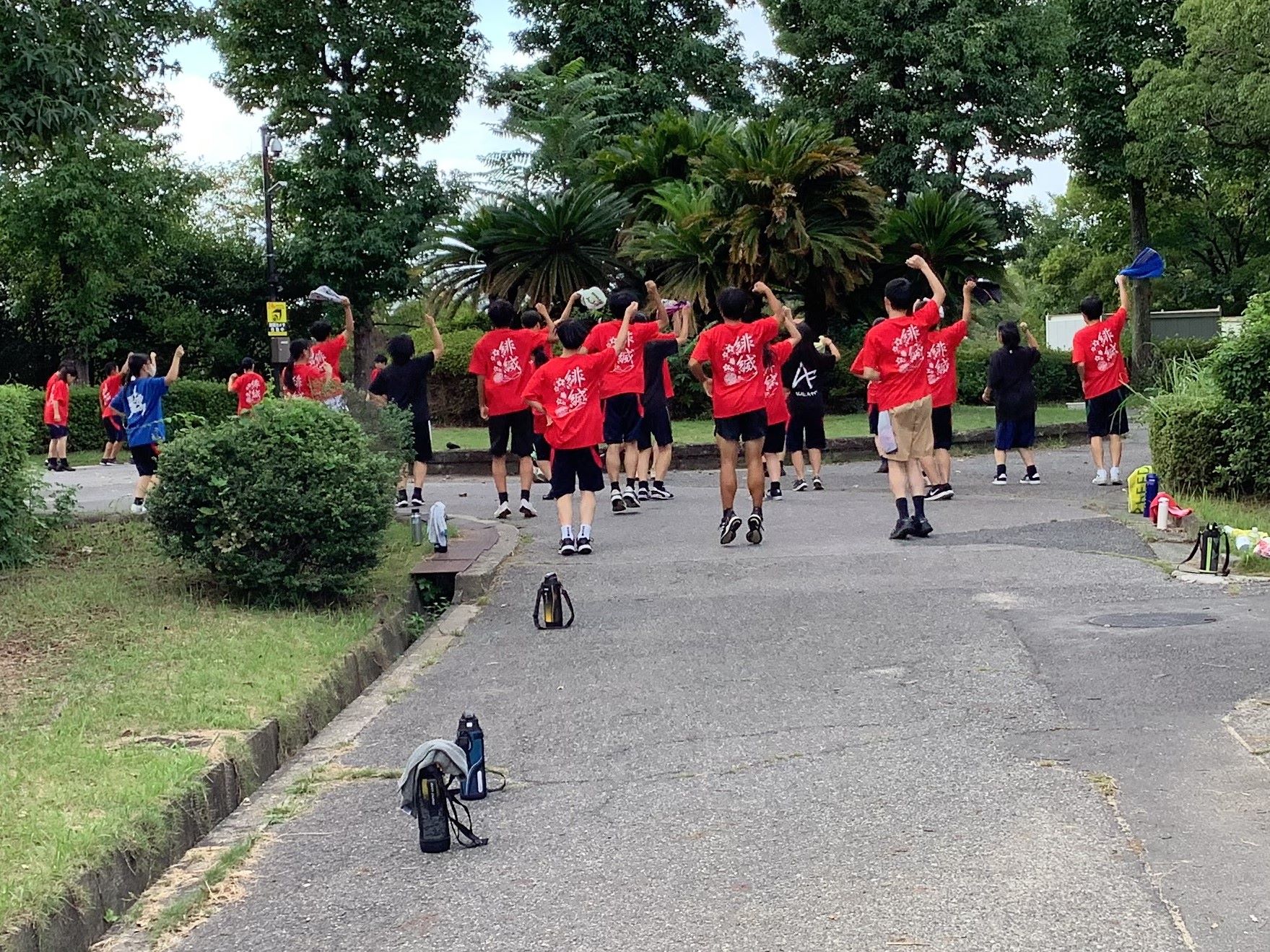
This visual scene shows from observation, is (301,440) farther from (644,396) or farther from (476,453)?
(476,453)

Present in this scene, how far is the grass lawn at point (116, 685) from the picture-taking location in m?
4.79

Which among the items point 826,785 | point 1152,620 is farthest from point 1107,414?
point 826,785

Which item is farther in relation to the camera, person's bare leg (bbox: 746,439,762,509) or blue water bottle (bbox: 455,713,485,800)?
person's bare leg (bbox: 746,439,762,509)

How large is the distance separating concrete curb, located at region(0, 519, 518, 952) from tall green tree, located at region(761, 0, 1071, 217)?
30.6 meters

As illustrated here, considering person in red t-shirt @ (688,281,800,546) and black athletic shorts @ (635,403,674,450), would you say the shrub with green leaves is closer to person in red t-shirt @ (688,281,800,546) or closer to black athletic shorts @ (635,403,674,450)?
person in red t-shirt @ (688,281,800,546)

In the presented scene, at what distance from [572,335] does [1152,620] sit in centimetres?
492

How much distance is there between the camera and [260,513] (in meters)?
8.95

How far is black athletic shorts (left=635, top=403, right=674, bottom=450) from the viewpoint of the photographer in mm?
15289

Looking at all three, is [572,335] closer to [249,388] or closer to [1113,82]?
[249,388]

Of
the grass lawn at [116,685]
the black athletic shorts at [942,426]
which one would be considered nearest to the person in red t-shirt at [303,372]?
the grass lawn at [116,685]

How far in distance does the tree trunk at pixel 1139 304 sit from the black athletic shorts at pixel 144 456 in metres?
25.7

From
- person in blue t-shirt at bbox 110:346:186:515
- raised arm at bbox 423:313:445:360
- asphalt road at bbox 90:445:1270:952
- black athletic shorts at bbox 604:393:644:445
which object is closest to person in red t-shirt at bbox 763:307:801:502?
black athletic shorts at bbox 604:393:644:445

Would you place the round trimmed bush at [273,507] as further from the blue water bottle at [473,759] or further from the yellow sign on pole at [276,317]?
the yellow sign on pole at [276,317]

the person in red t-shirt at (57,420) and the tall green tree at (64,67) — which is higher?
the tall green tree at (64,67)
